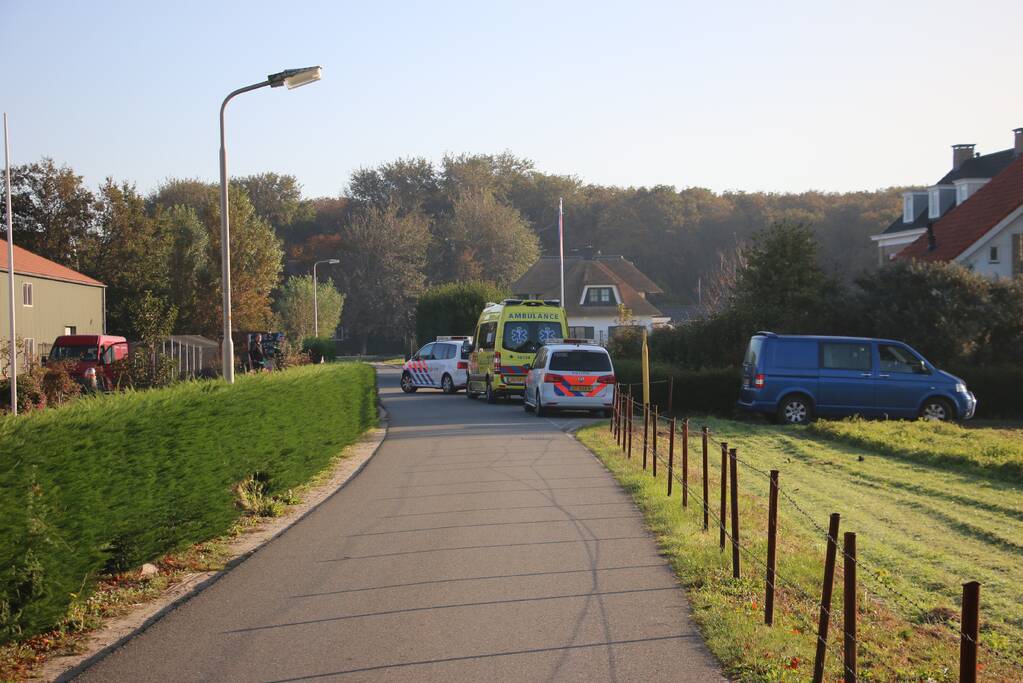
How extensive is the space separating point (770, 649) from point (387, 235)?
82931 mm

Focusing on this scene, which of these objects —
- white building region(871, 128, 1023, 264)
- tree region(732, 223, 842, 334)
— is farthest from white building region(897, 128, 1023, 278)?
tree region(732, 223, 842, 334)

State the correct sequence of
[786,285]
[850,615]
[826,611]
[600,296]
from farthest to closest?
[600,296], [786,285], [826,611], [850,615]

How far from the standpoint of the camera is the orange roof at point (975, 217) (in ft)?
137

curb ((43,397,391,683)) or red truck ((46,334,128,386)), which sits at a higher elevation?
red truck ((46,334,128,386))

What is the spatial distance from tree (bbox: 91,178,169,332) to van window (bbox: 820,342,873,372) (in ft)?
129

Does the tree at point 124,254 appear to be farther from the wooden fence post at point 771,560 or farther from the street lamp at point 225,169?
the wooden fence post at point 771,560

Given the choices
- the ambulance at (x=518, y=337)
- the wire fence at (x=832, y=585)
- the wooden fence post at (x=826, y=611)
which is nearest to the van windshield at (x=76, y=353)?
the ambulance at (x=518, y=337)

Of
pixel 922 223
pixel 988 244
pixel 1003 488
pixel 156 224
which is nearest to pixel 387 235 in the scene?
pixel 156 224

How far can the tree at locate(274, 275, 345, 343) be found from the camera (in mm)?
70438

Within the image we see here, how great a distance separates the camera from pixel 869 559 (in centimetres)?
1038

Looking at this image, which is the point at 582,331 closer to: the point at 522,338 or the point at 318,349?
the point at 318,349

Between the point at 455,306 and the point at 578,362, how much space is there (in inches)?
1308

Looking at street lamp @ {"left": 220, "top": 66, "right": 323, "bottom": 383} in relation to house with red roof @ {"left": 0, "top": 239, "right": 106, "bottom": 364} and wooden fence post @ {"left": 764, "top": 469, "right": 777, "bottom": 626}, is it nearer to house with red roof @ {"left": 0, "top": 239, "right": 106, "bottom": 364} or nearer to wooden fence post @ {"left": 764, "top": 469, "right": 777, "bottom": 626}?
wooden fence post @ {"left": 764, "top": 469, "right": 777, "bottom": 626}

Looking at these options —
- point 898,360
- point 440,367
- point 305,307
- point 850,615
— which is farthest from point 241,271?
point 850,615
